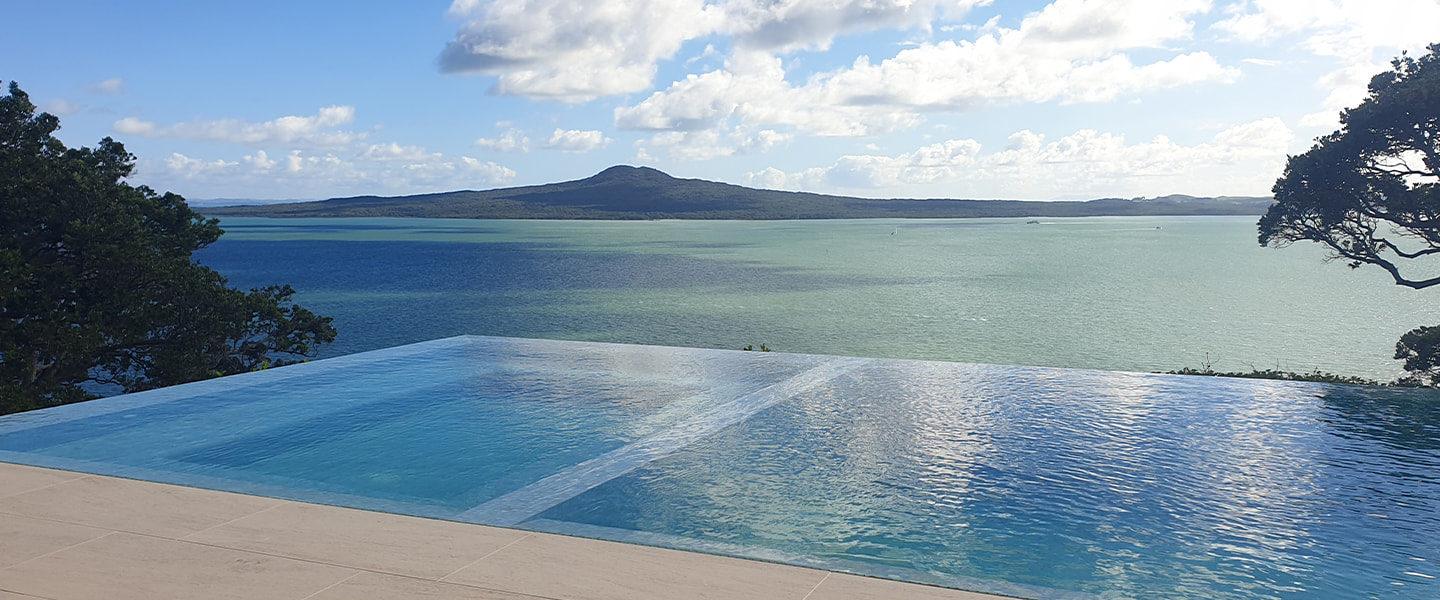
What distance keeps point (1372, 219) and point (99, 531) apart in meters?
20.0

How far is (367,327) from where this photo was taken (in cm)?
3322

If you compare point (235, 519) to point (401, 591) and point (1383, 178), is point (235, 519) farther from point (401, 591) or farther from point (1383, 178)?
point (1383, 178)

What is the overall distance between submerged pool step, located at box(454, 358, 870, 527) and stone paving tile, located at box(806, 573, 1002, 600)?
1.71 m

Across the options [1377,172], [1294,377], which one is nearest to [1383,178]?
[1377,172]

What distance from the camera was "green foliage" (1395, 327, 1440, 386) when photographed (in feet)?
50.3

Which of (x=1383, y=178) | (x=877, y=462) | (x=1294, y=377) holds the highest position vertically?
(x=1383, y=178)

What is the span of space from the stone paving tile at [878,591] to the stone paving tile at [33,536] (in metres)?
3.06

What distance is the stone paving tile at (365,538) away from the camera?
3529mm

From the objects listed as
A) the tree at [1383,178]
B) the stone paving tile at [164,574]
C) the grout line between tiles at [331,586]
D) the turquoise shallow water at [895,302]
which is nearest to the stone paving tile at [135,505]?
the stone paving tile at [164,574]

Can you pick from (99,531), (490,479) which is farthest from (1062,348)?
(99,531)

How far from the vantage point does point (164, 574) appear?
336cm

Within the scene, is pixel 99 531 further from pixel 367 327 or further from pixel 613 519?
pixel 367 327

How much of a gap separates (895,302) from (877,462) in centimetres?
3708

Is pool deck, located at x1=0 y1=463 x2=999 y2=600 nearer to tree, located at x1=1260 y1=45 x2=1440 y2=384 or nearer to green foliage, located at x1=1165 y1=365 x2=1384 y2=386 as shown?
green foliage, located at x1=1165 y1=365 x2=1384 y2=386
